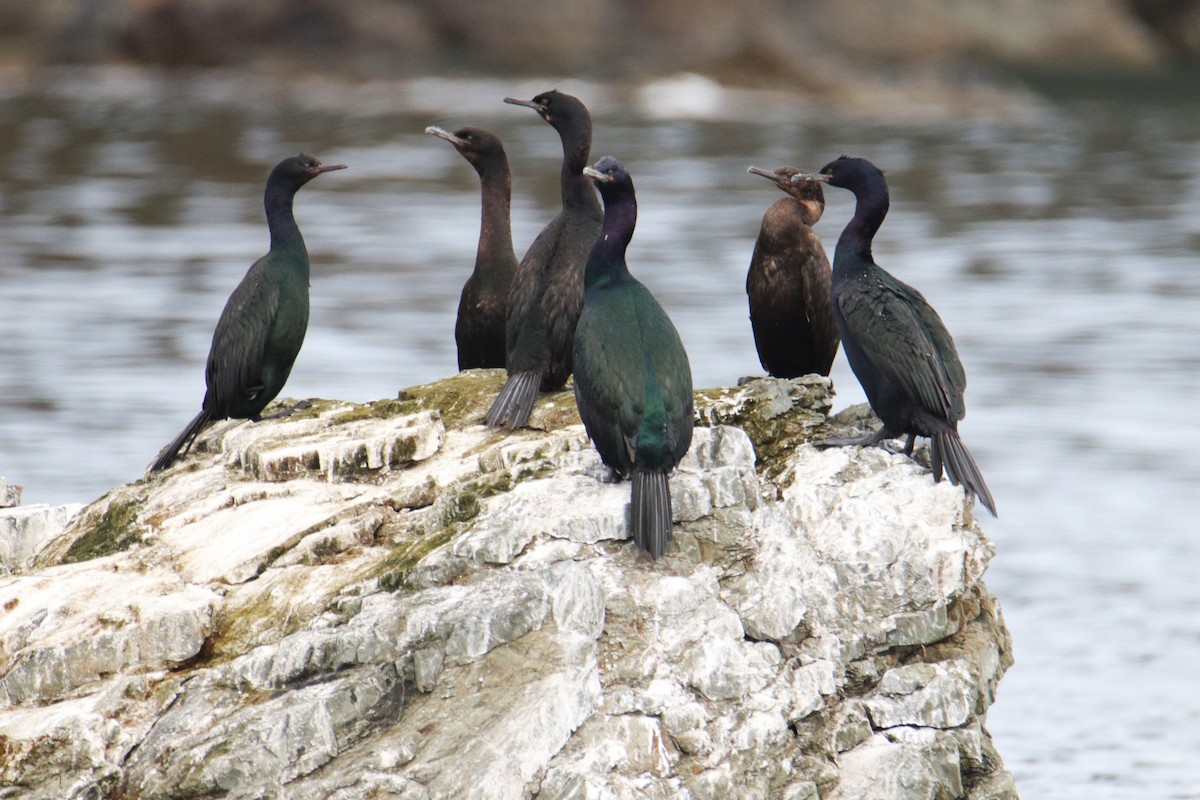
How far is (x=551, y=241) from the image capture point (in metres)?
7.32

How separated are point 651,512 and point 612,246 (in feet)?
3.72

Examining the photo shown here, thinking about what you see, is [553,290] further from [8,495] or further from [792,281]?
[8,495]

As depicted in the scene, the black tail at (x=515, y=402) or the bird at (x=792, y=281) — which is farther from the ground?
the bird at (x=792, y=281)

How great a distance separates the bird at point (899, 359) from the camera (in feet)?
20.3

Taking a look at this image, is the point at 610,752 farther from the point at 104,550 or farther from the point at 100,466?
the point at 100,466

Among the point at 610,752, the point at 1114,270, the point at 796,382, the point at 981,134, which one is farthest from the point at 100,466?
the point at 981,134

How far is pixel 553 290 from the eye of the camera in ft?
23.4

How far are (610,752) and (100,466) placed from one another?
28.5ft

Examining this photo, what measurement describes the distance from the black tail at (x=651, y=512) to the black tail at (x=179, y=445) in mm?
2252

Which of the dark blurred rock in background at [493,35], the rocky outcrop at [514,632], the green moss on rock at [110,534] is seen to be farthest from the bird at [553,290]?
the dark blurred rock in background at [493,35]

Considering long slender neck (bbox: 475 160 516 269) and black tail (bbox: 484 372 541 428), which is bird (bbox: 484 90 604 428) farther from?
long slender neck (bbox: 475 160 516 269)

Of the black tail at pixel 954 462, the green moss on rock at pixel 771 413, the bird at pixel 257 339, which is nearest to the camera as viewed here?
the black tail at pixel 954 462

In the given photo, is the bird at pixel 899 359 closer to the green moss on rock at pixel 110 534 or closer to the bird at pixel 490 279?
the bird at pixel 490 279

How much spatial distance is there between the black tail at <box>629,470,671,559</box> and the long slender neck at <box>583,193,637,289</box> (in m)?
0.90
